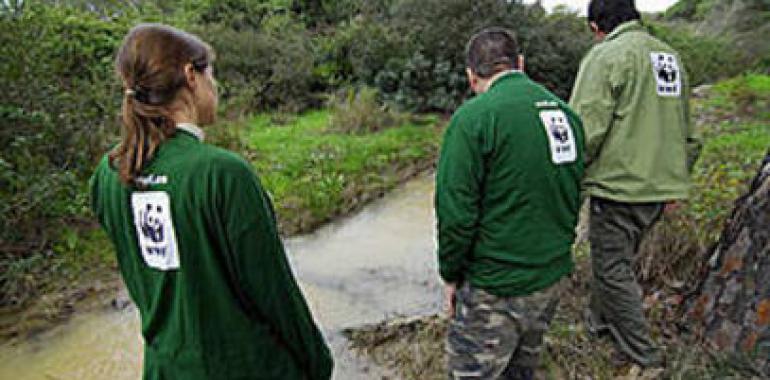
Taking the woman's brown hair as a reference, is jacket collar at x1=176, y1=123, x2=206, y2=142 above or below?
below

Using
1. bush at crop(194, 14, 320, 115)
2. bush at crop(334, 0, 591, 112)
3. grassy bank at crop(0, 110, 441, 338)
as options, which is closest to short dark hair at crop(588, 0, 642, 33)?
grassy bank at crop(0, 110, 441, 338)

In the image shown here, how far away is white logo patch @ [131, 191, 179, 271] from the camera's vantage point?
133 cm

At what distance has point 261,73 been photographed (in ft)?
36.3

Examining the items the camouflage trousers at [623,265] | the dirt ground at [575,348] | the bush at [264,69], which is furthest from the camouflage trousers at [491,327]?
the bush at [264,69]

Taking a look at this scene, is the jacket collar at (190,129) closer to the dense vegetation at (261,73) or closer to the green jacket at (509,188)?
the green jacket at (509,188)

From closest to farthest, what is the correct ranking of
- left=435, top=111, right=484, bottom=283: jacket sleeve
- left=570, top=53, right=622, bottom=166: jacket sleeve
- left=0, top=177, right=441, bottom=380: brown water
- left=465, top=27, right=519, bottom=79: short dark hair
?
1. left=435, top=111, right=484, bottom=283: jacket sleeve
2. left=465, top=27, right=519, bottom=79: short dark hair
3. left=570, top=53, right=622, bottom=166: jacket sleeve
4. left=0, top=177, right=441, bottom=380: brown water

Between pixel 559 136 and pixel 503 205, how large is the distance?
307 millimetres

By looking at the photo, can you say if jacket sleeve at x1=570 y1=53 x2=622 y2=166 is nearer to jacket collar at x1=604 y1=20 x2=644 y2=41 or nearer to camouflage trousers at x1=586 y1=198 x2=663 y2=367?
jacket collar at x1=604 y1=20 x2=644 y2=41

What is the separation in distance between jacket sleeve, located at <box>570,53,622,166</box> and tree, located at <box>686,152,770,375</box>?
0.81m

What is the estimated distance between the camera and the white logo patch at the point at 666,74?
2.61 metres

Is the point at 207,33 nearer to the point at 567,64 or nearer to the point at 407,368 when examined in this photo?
the point at 567,64

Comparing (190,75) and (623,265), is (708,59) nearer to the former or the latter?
(623,265)

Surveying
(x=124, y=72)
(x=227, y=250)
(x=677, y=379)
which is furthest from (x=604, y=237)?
(x=124, y=72)

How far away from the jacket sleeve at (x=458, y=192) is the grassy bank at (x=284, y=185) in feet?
9.91
